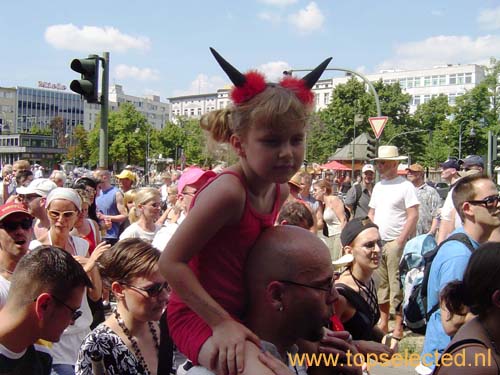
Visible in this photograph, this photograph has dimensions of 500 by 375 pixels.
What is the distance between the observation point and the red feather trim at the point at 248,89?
6.70ft

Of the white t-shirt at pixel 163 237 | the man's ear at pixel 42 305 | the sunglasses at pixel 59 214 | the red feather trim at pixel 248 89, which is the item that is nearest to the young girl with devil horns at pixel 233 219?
the red feather trim at pixel 248 89

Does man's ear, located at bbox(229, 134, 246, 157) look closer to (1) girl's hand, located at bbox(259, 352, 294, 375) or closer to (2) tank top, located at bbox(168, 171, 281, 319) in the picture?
(2) tank top, located at bbox(168, 171, 281, 319)

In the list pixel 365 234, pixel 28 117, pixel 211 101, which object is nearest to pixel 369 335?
pixel 365 234

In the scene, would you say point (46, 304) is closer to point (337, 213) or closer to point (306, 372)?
point (306, 372)

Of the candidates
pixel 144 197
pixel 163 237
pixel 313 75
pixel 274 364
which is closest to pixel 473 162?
pixel 144 197

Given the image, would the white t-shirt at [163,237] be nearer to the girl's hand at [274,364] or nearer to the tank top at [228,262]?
the tank top at [228,262]

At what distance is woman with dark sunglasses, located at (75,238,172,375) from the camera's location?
293 cm

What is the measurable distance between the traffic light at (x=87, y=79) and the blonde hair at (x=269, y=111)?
654 cm

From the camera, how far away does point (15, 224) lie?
3670 millimetres

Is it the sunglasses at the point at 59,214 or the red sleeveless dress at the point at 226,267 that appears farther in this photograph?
the sunglasses at the point at 59,214

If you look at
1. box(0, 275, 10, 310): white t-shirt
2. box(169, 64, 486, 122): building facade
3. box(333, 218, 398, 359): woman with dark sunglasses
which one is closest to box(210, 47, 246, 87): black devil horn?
box(333, 218, 398, 359): woman with dark sunglasses

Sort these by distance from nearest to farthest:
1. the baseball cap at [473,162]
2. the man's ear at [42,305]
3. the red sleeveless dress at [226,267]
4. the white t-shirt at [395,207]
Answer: the red sleeveless dress at [226,267] → the man's ear at [42,305] → the white t-shirt at [395,207] → the baseball cap at [473,162]

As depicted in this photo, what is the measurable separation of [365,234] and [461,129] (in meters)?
50.9

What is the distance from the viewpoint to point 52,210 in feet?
15.2
